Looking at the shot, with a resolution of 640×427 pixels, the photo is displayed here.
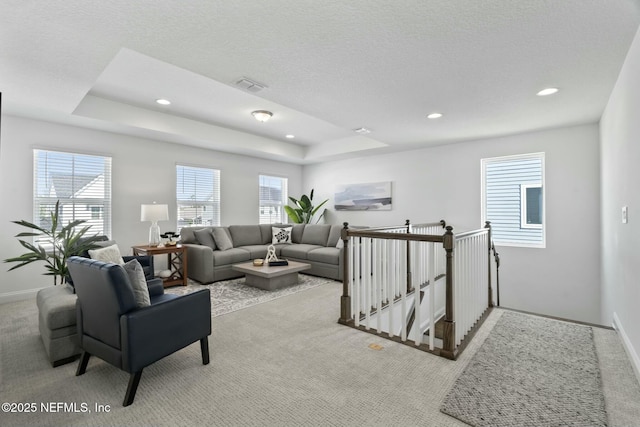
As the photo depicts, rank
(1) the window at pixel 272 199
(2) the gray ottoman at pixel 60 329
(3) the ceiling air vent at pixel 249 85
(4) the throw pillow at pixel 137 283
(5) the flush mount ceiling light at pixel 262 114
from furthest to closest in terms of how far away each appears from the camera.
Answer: (1) the window at pixel 272 199
(5) the flush mount ceiling light at pixel 262 114
(3) the ceiling air vent at pixel 249 85
(2) the gray ottoman at pixel 60 329
(4) the throw pillow at pixel 137 283

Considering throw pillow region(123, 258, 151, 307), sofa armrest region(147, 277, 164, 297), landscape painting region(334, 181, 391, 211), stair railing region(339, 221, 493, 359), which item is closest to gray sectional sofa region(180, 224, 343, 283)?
landscape painting region(334, 181, 391, 211)

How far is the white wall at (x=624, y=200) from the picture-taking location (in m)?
2.13

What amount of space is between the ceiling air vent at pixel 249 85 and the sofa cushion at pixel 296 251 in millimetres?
3161

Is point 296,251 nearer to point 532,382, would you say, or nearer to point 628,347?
point 532,382

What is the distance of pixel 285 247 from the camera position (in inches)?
231

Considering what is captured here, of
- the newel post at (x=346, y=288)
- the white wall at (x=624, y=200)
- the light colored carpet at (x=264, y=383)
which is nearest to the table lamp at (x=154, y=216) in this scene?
the light colored carpet at (x=264, y=383)

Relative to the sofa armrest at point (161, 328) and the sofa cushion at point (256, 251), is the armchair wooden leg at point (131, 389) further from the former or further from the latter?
the sofa cushion at point (256, 251)

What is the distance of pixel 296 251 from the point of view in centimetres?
557

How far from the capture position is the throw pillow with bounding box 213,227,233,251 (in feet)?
17.2

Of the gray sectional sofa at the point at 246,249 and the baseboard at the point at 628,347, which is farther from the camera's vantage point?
the gray sectional sofa at the point at 246,249

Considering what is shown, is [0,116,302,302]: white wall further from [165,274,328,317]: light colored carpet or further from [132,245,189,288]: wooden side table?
[165,274,328,317]: light colored carpet

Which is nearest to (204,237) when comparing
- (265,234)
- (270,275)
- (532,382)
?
(265,234)

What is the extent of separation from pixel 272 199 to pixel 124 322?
541 centimetres

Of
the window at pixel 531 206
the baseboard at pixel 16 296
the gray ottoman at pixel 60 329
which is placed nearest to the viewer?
the gray ottoman at pixel 60 329
